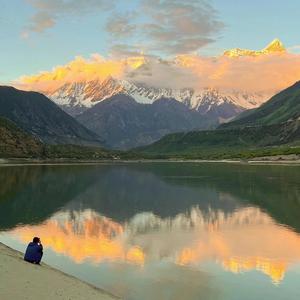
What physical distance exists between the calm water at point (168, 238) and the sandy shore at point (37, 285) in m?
3.74

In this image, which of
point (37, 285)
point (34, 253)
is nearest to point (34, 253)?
point (34, 253)

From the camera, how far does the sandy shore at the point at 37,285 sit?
89.9 feet

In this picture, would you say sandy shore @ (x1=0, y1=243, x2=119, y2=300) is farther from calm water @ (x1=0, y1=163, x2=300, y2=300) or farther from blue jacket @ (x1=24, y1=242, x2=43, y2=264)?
calm water @ (x1=0, y1=163, x2=300, y2=300)

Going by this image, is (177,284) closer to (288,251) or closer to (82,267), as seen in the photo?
(82,267)

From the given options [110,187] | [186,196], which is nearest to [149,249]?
[186,196]

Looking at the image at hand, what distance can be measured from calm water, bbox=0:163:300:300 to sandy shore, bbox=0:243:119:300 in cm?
374

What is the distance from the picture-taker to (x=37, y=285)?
29.7m

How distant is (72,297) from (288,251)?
91.3ft

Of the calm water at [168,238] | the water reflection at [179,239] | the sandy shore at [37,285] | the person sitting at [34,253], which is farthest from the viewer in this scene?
the water reflection at [179,239]

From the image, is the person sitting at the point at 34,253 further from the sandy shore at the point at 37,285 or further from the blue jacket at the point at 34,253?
the sandy shore at the point at 37,285

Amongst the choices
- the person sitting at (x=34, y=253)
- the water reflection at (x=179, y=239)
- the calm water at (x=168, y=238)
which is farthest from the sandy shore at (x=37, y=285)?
the water reflection at (x=179, y=239)

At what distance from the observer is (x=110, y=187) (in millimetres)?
124125

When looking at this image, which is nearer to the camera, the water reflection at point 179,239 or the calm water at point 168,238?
the calm water at point 168,238

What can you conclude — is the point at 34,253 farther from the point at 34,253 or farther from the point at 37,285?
the point at 37,285
